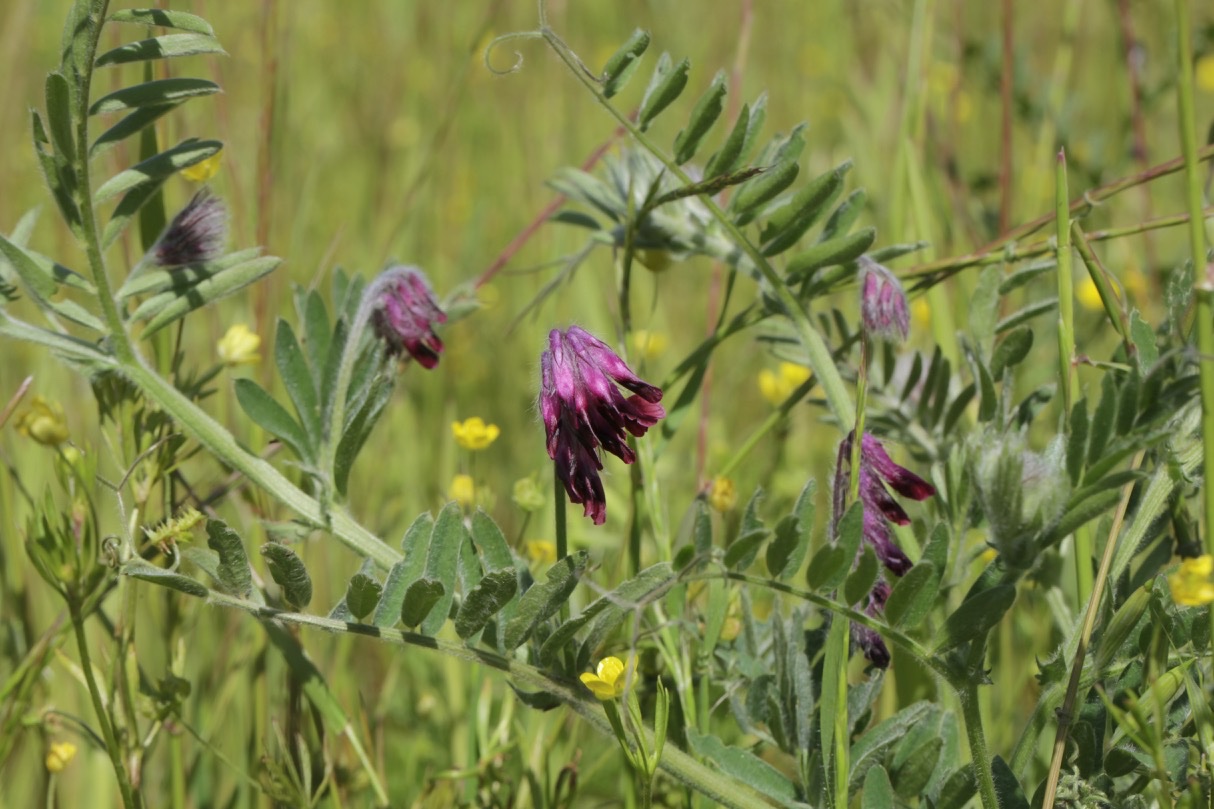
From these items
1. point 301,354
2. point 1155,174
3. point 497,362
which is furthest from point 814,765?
point 497,362

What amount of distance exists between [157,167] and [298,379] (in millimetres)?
284

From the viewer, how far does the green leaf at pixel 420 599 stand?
1115 mm

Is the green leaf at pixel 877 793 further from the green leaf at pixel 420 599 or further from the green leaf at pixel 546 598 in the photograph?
the green leaf at pixel 420 599

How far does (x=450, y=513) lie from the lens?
3.91 feet

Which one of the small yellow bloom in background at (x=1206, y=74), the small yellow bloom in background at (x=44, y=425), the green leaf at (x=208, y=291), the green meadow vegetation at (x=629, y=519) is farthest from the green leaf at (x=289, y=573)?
the small yellow bloom in background at (x=1206, y=74)

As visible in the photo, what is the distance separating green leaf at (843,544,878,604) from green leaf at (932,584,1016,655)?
0.08 m

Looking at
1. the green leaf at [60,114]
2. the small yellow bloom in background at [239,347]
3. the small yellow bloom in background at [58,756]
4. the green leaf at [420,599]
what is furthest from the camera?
the small yellow bloom in background at [239,347]

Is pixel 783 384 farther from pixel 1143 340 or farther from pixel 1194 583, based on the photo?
pixel 1194 583

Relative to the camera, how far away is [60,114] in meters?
1.26

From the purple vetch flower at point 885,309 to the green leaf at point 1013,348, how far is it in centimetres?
10

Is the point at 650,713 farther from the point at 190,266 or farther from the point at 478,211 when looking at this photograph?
the point at 478,211

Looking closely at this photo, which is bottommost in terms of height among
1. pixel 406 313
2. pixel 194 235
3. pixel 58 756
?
pixel 58 756

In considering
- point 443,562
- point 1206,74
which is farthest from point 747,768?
point 1206,74

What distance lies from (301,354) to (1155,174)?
1.10 m
